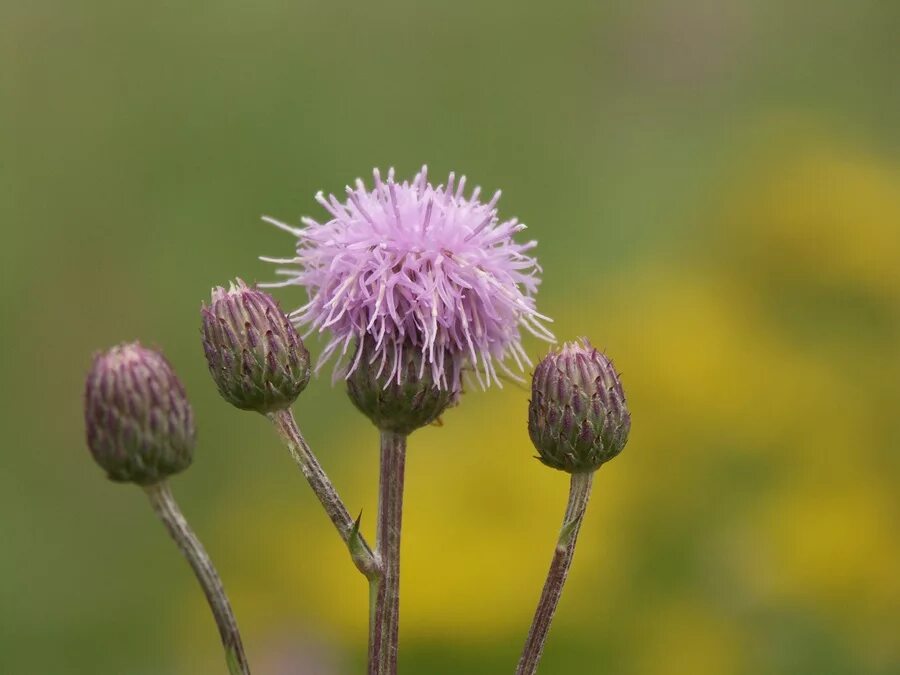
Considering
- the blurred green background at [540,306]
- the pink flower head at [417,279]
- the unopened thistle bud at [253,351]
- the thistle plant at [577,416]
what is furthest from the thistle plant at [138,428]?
the blurred green background at [540,306]

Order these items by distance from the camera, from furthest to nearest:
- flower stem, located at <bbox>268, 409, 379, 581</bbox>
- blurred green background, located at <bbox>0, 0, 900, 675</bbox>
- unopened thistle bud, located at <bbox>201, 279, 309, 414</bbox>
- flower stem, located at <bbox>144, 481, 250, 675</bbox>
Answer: blurred green background, located at <bbox>0, 0, 900, 675</bbox> < unopened thistle bud, located at <bbox>201, 279, 309, 414</bbox> < flower stem, located at <bbox>268, 409, 379, 581</bbox> < flower stem, located at <bbox>144, 481, 250, 675</bbox>

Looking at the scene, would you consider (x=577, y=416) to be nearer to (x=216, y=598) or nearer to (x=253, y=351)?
(x=253, y=351)

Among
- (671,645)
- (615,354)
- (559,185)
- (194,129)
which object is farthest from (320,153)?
(671,645)

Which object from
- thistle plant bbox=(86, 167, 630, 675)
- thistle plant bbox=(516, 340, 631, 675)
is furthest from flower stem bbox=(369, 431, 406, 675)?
thistle plant bbox=(516, 340, 631, 675)

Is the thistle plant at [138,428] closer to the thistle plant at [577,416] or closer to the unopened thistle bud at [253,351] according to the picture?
the unopened thistle bud at [253,351]

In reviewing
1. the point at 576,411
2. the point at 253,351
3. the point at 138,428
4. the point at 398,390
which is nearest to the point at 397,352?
the point at 398,390

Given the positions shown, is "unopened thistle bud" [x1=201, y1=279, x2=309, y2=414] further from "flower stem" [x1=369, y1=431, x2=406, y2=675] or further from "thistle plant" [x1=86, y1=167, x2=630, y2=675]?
"flower stem" [x1=369, y1=431, x2=406, y2=675]

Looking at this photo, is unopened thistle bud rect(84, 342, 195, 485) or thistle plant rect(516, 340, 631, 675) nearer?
unopened thistle bud rect(84, 342, 195, 485)
